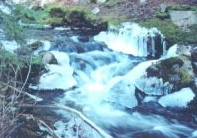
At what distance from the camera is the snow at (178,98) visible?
26.7ft

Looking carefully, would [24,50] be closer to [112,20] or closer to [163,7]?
[112,20]

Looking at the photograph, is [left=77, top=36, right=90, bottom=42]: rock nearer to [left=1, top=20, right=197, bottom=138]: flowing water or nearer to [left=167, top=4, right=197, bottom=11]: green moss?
[left=1, top=20, right=197, bottom=138]: flowing water

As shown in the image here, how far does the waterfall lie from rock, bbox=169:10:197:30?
0.73 m

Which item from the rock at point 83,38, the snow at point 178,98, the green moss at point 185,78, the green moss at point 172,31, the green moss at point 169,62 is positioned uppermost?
the green moss at point 172,31

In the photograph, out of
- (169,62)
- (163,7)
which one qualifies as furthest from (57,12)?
(169,62)

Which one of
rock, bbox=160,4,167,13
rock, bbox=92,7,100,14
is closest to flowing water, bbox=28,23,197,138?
rock, bbox=160,4,167,13

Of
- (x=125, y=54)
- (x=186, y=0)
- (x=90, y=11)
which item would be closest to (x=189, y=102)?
(x=125, y=54)

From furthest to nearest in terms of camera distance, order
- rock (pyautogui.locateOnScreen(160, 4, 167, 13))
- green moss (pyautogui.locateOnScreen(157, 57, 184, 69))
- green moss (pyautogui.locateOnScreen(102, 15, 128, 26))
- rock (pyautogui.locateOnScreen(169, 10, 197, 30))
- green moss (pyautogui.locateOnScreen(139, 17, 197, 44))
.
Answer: rock (pyautogui.locateOnScreen(160, 4, 167, 13)) < green moss (pyautogui.locateOnScreen(102, 15, 128, 26)) < rock (pyautogui.locateOnScreen(169, 10, 197, 30)) < green moss (pyautogui.locateOnScreen(139, 17, 197, 44)) < green moss (pyautogui.locateOnScreen(157, 57, 184, 69))

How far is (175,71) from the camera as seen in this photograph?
28.9 feet

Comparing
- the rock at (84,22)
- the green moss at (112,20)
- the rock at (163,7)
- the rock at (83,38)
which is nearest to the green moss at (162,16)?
the rock at (163,7)

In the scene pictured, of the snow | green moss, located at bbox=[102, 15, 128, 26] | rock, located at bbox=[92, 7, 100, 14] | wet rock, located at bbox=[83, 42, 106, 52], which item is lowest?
the snow

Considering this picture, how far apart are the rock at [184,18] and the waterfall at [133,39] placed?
73 cm

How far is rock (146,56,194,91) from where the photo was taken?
8.62 metres

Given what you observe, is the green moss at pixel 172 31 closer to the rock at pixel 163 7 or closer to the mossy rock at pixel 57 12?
the rock at pixel 163 7
